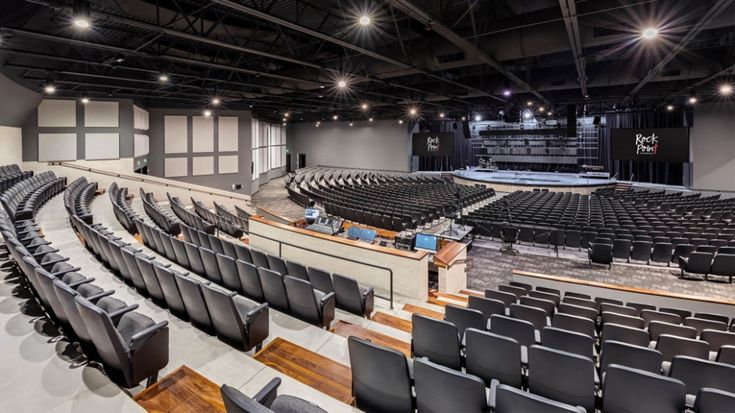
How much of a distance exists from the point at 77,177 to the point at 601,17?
759 inches

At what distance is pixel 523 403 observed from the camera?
80.4 inches

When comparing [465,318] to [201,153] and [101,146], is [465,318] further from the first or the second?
[201,153]

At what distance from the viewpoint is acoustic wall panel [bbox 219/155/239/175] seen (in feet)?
72.6

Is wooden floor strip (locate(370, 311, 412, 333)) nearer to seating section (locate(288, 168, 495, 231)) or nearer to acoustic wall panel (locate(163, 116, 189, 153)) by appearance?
seating section (locate(288, 168, 495, 231))

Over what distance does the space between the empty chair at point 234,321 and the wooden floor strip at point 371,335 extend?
0.95 m

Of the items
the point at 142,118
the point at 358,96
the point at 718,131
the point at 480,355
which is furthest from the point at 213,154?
the point at 718,131

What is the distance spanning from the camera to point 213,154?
21828 mm

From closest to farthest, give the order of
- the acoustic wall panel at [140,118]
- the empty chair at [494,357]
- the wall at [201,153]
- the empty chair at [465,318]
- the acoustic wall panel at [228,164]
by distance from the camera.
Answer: the empty chair at [494,357]
the empty chair at [465,318]
the acoustic wall panel at [140,118]
the wall at [201,153]
the acoustic wall panel at [228,164]

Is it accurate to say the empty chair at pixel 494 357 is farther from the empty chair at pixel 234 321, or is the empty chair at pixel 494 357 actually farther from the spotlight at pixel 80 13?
the spotlight at pixel 80 13

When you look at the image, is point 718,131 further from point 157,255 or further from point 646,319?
point 157,255

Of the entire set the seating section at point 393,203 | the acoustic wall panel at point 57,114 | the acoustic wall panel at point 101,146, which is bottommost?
the seating section at point 393,203

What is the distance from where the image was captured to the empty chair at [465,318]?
3.92m

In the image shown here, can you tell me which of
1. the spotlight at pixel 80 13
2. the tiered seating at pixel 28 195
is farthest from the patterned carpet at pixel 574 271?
the tiered seating at pixel 28 195

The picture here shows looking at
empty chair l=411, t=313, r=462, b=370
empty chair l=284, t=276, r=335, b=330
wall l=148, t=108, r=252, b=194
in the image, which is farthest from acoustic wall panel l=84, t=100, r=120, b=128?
empty chair l=411, t=313, r=462, b=370
